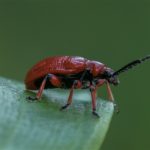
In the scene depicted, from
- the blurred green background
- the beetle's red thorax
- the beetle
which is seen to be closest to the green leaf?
the beetle

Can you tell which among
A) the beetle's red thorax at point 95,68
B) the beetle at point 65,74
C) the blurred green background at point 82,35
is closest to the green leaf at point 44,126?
the beetle at point 65,74

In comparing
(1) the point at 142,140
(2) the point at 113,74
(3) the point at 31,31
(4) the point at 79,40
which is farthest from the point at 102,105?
(3) the point at 31,31

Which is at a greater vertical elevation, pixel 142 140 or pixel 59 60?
pixel 59 60

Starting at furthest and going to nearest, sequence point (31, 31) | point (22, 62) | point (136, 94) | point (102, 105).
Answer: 1. point (31, 31)
2. point (22, 62)
3. point (136, 94)
4. point (102, 105)

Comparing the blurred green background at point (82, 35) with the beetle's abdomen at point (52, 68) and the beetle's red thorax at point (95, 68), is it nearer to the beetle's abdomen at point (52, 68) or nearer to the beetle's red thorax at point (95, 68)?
the beetle's red thorax at point (95, 68)

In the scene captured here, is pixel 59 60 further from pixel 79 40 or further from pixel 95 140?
pixel 79 40

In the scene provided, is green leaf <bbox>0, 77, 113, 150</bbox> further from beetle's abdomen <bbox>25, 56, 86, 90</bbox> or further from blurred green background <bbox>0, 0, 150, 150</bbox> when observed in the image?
blurred green background <bbox>0, 0, 150, 150</bbox>
